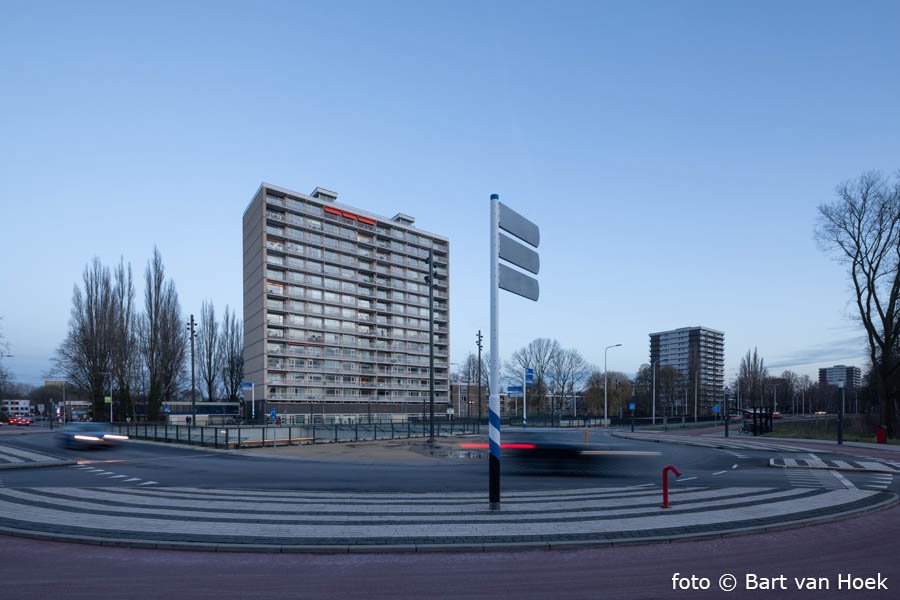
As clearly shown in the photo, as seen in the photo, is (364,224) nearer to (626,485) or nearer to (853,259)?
(853,259)

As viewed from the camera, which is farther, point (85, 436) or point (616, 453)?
point (85, 436)

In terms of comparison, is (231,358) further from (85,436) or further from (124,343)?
(85,436)

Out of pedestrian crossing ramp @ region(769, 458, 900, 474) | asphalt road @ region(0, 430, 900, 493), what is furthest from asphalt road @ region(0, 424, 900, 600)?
pedestrian crossing ramp @ region(769, 458, 900, 474)

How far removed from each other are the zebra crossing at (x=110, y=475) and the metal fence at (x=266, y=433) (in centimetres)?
823

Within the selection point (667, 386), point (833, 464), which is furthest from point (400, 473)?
point (667, 386)

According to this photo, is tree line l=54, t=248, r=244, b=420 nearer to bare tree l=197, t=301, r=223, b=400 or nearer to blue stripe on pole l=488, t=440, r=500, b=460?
bare tree l=197, t=301, r=223, b=400

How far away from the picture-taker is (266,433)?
28.7 meters

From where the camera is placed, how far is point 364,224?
3839 inches

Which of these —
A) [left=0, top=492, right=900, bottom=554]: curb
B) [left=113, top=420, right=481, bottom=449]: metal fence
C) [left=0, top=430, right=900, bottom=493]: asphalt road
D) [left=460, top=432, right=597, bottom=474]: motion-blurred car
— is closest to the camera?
[left=0, top=492, right=900, bottom=554]: curb

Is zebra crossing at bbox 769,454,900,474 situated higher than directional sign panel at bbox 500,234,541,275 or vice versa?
directional sign panel at bbox 500,234,541,275

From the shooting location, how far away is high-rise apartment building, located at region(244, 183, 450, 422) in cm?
8444

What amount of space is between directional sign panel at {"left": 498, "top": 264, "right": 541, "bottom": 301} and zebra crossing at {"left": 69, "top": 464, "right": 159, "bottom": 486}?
10.3m

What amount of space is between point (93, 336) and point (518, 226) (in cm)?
Result: 6893

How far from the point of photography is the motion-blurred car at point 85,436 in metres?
26.2
